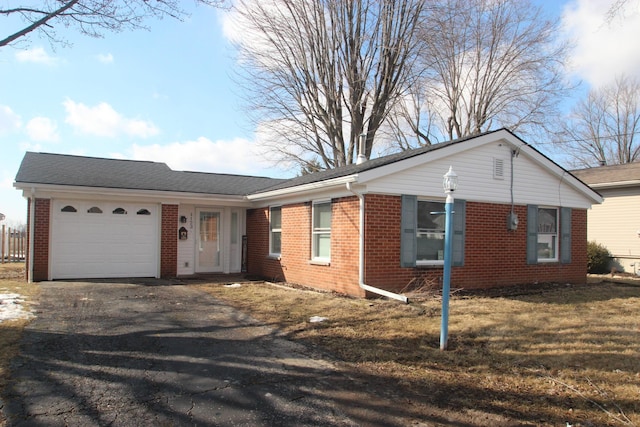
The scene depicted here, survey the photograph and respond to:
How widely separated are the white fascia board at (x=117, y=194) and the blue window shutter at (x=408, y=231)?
6090mm

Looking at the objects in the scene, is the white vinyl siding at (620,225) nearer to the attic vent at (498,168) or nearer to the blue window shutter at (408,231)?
the attic vent at (498,168)

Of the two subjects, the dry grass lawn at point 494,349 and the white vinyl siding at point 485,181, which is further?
the white vinyl siding at point 485,181

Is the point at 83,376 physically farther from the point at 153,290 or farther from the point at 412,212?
the point at 412,212

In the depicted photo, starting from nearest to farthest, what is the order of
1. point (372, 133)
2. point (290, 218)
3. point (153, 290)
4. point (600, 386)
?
1. point (600, 386)
2. point (153, 290)
3. point (290, 218)
4. point (372, 133)

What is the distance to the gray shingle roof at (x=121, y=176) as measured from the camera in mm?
12047

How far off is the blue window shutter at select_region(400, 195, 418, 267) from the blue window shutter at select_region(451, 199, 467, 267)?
1101 millimetres

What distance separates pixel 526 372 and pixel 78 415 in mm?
4310

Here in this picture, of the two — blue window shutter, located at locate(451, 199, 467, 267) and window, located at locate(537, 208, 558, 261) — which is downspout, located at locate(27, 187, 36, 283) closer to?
blue window shutter, located at locate(451, 199, 467, 267)

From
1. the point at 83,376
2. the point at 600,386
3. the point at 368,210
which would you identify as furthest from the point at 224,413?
the point at 368,210

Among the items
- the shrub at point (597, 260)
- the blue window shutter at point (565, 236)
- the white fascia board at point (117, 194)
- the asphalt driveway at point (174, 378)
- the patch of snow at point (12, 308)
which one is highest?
the white fascia board at point (117, 194)

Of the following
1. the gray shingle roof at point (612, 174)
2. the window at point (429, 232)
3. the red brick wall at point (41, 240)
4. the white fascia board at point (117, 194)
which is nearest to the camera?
the window at point (429, 232)

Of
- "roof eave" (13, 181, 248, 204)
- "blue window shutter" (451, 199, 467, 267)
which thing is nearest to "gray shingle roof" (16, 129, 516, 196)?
"roof eave" (13, 181, 248, 204)

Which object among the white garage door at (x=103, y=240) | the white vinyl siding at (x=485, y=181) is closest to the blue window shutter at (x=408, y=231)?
the white vinyl siding at (x=485, y=181)

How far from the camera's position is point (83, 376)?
14.8 ft
